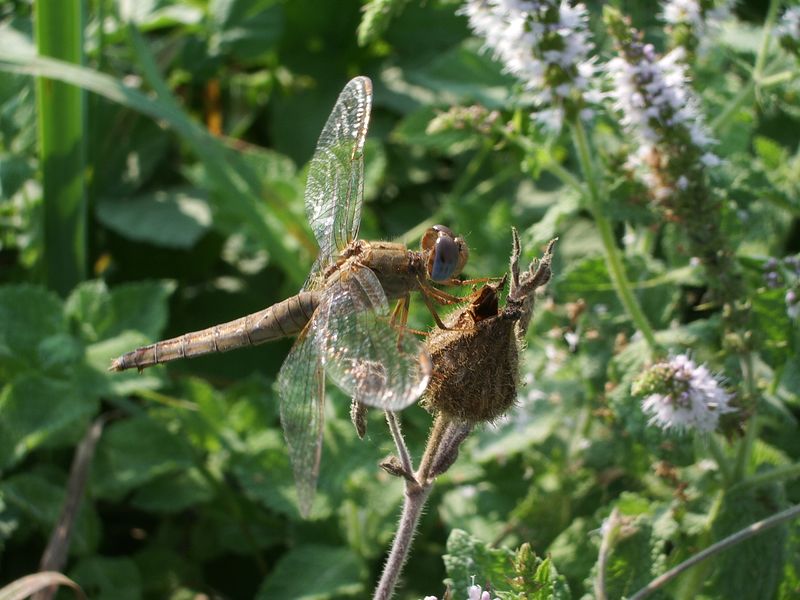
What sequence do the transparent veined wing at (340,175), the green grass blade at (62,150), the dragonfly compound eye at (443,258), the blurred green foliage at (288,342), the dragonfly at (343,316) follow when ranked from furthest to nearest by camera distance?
the green grass blade at (62,150) → the blurred green foliage at (288,342) → the transparent veined wing at (340,175) → the dragonfly compound eye at (443,258) → the dragonfly at (343,316)

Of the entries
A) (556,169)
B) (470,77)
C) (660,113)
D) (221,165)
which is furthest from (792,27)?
(221,165)

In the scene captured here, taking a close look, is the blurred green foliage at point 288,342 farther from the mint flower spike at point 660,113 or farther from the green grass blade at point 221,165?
the mint flower spike at point 660,113

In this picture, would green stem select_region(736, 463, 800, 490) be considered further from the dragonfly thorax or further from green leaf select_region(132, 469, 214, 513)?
green leaf select_region(132, 469, 214, 513)

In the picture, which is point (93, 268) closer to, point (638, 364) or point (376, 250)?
point (376, 250)

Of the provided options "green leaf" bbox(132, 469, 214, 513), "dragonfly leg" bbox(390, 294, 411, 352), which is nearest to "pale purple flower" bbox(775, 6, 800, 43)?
"dragonfly leg" bbox(390, 294, 411, 352)

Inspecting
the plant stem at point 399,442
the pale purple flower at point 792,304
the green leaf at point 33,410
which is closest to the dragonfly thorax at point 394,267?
the plant stem at point 399,442

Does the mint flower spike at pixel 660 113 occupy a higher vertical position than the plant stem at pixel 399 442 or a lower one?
higher

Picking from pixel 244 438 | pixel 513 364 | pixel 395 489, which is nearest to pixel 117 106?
pixel 244 438

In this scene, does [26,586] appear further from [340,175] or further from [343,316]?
[340,175]
